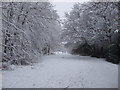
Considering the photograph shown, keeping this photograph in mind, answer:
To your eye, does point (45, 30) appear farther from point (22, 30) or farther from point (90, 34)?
point (90, 34)

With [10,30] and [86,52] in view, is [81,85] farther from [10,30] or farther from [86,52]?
[86,52]

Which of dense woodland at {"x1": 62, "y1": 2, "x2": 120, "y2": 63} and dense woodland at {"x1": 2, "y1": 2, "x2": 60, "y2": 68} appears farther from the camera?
dense woodland at {"x1": 62, "y1": 2, "x2": 120, "y2": 63}

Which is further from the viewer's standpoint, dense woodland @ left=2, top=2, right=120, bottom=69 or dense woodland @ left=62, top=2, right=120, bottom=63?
dense woodland @ left=62, top=2, right=120, bottom=63

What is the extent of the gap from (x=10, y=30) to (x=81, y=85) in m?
6.05

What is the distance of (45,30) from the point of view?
17953 millimetres

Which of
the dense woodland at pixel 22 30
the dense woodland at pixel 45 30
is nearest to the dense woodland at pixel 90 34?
the dense woodland at pixel 45 30

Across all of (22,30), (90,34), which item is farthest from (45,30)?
(90,34)

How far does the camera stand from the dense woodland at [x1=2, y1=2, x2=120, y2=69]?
11.3 m

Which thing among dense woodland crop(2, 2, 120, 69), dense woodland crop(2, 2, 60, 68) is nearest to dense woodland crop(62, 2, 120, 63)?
dense woodland crop(2, 2, 120, 69)

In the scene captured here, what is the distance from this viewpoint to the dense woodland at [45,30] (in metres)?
11.3

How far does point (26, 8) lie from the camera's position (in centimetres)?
1470

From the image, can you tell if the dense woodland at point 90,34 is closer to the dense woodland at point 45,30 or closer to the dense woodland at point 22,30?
the dense woodland at point 45,30

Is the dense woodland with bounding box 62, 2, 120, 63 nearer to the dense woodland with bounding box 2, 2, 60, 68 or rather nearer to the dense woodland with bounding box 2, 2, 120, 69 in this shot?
the dense woodland with bounding box 2, 2, 120, 69

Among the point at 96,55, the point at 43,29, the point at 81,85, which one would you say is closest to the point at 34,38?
the point at 43,29
